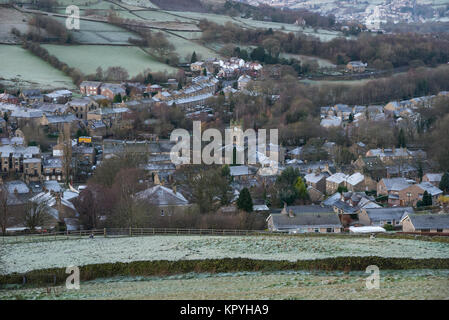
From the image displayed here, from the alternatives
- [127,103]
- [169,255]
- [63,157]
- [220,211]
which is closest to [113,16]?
[127,103]

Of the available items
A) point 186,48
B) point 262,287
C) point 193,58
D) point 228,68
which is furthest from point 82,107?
point 262,287

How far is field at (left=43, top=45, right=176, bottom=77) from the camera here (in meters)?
48.9

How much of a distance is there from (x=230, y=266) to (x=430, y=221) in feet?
28.1

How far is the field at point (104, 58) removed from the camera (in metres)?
48.9

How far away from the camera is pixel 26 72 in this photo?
151 ft

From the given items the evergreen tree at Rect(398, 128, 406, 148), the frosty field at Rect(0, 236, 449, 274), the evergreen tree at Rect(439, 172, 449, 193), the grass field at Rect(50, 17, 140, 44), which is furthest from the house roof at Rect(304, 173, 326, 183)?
the grass field at Rect(50, 17, 140, 44)

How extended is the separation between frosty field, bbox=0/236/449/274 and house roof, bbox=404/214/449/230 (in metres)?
3.89

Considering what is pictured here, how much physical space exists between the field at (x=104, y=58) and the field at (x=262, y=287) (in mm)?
36402

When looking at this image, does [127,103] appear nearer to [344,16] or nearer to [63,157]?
[63,157]

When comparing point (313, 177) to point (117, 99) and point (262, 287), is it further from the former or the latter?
point (117, 99)

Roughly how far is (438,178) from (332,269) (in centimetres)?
1560

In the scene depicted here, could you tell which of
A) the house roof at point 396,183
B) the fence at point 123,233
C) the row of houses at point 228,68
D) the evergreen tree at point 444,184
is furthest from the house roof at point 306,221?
the row of houses at point 228,68

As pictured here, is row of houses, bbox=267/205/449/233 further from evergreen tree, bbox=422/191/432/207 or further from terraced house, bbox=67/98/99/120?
terraced house, bbox=67/98/99/120

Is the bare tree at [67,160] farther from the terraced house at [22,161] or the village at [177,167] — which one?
the terraced house at [22,161]
